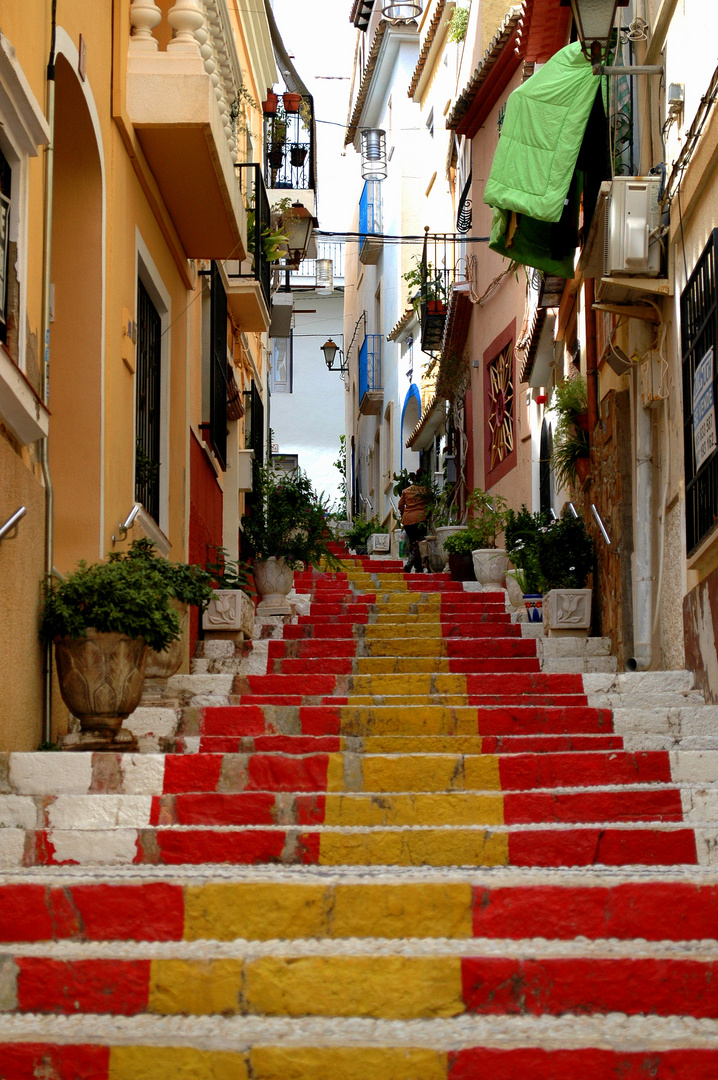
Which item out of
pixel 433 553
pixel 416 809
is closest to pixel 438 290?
pixel 433 553

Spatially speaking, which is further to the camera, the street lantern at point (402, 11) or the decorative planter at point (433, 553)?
the street lantern at point (402, 11)

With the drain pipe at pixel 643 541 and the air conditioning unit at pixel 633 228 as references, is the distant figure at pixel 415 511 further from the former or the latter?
the air conditioning unit at pixel 633 228

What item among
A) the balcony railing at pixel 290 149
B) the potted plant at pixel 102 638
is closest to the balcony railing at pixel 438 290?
the balcony railing at pixel 290 149

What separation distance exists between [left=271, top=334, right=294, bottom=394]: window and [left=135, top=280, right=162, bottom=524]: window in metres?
25.2

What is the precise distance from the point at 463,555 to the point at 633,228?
21.8 ft

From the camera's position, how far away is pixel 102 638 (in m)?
6.24

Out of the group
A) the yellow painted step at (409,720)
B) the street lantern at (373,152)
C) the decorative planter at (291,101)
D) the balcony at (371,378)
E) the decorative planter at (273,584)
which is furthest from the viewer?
the street lantern at (373,152)

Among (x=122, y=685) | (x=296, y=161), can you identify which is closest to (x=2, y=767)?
(x=122, y=685)

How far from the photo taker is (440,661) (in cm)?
955

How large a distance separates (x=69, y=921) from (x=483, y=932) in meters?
1.28

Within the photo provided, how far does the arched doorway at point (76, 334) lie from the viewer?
7.46 m

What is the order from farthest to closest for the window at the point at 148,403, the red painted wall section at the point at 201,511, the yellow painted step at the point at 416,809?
the red painted wall section at the point at 201,511, the window at the point at 148,403, the yellow painted step at the point at 416,809

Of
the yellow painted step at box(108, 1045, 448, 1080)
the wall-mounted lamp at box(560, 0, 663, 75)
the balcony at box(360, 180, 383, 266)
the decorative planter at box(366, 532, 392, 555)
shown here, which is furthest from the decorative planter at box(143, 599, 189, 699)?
the balcony at box(360, 180, 383, 266)

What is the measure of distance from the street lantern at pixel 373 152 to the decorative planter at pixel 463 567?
17618 mm
